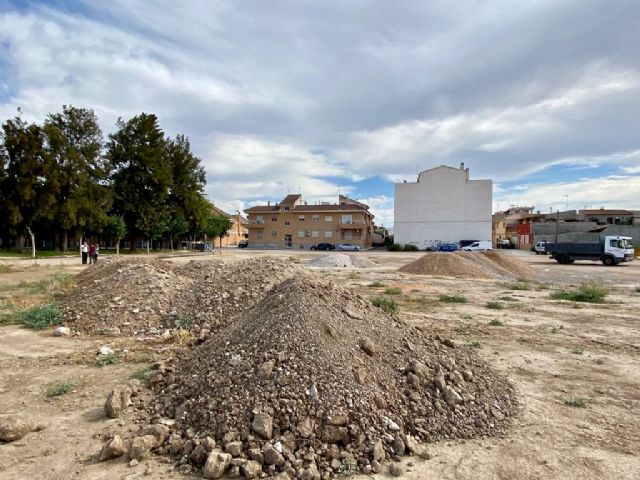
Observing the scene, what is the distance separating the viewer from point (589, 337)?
324 inches

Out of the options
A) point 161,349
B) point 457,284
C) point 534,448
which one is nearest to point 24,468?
point 161,349

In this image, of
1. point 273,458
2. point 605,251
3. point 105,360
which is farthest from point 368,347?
point 605,251

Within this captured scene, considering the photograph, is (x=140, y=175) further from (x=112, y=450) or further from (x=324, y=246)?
(x=112, y=450)

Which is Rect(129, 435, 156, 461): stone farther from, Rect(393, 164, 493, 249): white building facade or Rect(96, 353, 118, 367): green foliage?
Rect(393, 164, 493, 249): white building facade

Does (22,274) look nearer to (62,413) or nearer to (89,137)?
(62,413)

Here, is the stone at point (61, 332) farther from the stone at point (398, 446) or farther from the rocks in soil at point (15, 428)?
the stone at point (398, 446)

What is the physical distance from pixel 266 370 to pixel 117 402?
1671 mm

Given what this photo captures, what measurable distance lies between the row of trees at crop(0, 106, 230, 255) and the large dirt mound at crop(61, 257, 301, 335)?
27323 millimetres

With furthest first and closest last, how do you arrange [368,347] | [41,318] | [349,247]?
[349,247] < [41,318] < [368,347]

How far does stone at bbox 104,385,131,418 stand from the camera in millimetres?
4156

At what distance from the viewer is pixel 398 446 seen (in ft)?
11.5

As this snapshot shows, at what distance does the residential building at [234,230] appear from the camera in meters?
88.5

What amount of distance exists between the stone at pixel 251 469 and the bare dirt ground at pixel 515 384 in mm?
645

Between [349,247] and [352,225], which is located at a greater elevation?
[352,225]
